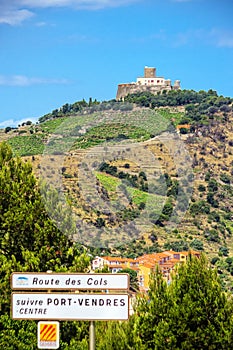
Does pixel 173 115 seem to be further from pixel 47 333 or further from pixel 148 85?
pixel 47 333

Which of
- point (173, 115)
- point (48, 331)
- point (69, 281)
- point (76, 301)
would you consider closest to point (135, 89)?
point (173, 115)

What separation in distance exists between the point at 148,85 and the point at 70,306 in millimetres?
91153

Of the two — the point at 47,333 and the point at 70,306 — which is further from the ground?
the point at 70,306

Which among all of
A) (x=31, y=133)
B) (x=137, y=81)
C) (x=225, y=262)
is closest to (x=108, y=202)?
(x=225, y=262)

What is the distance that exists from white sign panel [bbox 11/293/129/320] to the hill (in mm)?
4459

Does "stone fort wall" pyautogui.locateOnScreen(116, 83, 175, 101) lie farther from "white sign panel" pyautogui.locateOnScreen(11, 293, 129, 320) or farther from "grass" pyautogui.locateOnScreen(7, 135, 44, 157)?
"white sign panel" pyautogui.locateOnScreen(11, 293, 129, 320)

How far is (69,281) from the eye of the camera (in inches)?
331

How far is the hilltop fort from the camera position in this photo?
96250 mm

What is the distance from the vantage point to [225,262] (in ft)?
184

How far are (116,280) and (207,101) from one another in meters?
85.2

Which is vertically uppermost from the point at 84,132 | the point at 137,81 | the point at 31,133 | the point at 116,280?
the point at 137,81

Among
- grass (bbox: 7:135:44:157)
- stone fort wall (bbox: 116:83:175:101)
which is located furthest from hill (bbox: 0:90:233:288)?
stone fort wall (bbox: 116:83:175:101)

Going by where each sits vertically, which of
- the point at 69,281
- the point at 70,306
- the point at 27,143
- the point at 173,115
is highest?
the point at 173,115

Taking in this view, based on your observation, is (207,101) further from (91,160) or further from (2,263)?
(2,263)
